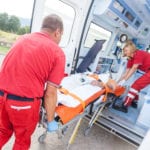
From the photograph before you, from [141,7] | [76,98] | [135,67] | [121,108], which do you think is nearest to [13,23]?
[76,98]

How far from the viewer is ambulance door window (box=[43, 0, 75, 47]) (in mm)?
3060

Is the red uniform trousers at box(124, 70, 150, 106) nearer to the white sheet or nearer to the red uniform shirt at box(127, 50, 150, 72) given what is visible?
the red uniform shirt at box(127, 50, 150, 72)

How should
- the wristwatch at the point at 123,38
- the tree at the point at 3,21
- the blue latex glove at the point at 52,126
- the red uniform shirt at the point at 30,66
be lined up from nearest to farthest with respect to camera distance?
the red uniform shirt at the point at 30,66 < the blue latex glove at the point at 52,126 < the tree at the point at 3,21 < the wristwatch at the point at 123,38

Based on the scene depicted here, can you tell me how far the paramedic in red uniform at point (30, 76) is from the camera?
5.90 ft

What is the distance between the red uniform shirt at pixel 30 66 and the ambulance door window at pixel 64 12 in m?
1.27

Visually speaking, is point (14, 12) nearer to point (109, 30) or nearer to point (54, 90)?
point (54, 90)

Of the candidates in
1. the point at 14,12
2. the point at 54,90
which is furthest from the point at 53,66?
the point at 14,12

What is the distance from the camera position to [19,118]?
1.86 meters

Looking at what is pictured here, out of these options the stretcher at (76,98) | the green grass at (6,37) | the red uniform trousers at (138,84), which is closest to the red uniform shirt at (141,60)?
the red uniform trousers at (138,84)

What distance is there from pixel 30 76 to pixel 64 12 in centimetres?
195

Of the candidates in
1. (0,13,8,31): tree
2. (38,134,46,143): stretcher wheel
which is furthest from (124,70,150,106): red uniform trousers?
(0,13,8,31): tree

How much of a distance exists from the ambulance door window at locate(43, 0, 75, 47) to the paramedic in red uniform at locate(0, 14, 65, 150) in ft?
4.01

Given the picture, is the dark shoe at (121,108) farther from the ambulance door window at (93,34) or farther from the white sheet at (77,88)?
the ambulance door window at (93,34)

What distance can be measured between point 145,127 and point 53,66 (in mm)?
2131
